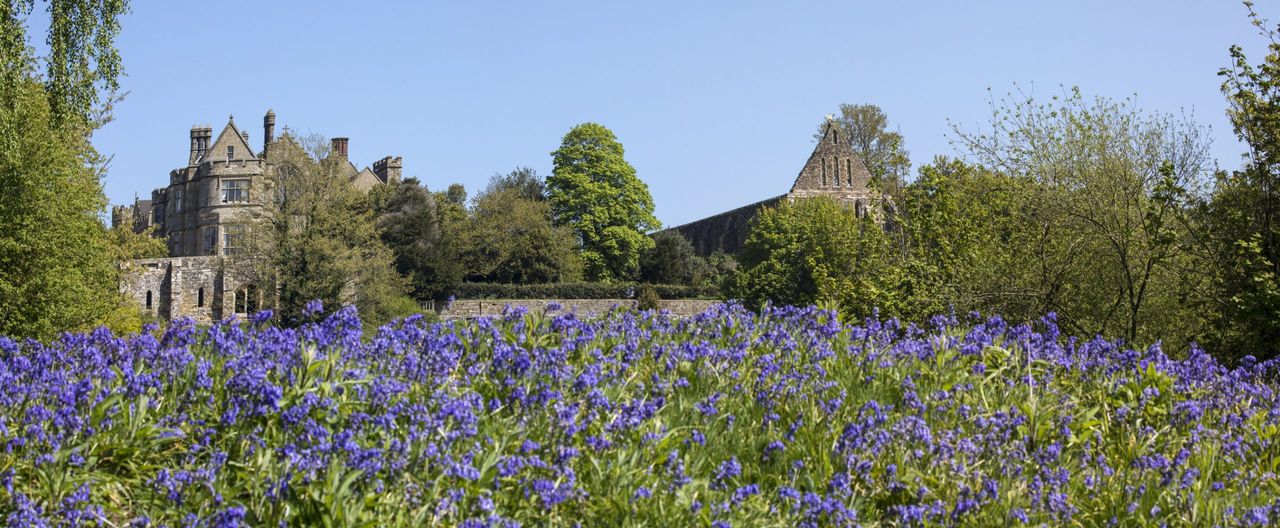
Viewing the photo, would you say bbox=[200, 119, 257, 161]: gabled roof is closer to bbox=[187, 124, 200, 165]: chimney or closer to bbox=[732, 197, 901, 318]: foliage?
bbox=[187, 124, 200, 165]: chimney

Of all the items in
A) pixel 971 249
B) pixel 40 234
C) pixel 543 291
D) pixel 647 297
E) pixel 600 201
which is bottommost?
pixel 647 297

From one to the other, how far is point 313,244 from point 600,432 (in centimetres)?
3719

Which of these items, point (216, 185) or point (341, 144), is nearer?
point (216, 185)

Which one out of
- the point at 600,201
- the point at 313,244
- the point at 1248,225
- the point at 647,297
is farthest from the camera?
the point at 600,201

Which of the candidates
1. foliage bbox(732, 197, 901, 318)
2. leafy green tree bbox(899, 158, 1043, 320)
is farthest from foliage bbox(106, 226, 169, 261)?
leafy green tree bbox(899, 158, 1043, 320)

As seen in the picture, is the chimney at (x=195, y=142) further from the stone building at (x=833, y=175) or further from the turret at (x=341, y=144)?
the stone building at (x=833, y=175)

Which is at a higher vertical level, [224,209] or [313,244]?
[224,209]

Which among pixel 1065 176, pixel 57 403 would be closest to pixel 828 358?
pixel 57 403

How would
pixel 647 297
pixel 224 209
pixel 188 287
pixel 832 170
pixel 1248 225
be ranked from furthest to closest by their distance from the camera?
pixel 224 209 < pixel 832 170 < pixel 188 287 < pixel 647 297 < pixel 1248 225

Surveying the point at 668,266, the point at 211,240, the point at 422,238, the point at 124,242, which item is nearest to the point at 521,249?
the point at 422,238

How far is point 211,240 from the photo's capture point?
71.9 m

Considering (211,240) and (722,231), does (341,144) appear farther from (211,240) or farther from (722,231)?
(722,231)

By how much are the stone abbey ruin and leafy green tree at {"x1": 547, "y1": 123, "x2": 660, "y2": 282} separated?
658 centimetres

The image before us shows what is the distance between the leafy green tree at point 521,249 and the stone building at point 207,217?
6.76m
